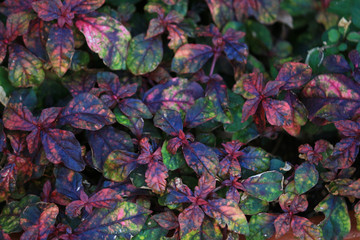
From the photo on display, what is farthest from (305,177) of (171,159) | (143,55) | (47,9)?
(47,9)

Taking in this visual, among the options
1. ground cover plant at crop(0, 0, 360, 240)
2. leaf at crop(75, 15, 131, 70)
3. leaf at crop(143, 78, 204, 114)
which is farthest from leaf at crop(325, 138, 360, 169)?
leaf at crop(75, 15, 131, 70)

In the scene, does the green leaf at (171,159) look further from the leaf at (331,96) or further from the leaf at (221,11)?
the leaf at (221,11)

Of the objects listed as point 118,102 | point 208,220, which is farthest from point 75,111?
point 208,220

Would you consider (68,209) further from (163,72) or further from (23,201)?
(163,72)

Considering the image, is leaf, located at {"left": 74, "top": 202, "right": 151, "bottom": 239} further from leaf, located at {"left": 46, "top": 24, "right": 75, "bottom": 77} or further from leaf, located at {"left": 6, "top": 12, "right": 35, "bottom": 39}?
leaf, located at {"left": 6, "top": 12, "right": 35, "bottom": 39}

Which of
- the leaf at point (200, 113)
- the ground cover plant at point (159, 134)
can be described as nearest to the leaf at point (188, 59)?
the ground cover plant at point (159, 134)

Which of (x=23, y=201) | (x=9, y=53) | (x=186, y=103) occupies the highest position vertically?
(x=9, y=53)

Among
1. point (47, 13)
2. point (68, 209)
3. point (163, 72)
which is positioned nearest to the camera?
point (68, 209)
